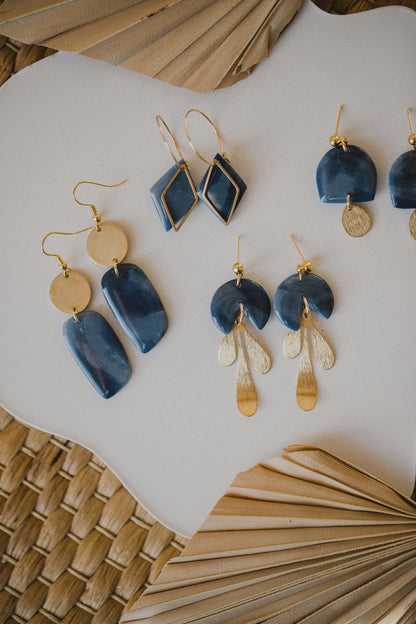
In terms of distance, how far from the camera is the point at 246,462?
2.33 ft

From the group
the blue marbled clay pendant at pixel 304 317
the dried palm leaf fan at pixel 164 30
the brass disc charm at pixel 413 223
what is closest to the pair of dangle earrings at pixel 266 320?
the blue marbled clay pendant at pixel 304 317

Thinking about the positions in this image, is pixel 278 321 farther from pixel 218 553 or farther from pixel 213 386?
pixel 218 553

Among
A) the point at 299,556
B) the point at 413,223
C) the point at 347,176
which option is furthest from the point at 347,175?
the point at 299,556

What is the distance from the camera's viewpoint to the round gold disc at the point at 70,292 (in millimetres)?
709

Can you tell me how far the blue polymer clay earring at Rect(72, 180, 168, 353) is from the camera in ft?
2.29

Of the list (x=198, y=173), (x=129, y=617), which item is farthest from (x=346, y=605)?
(x=198, y=173)

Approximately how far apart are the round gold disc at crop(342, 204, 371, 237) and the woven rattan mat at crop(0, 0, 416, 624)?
0.48 m

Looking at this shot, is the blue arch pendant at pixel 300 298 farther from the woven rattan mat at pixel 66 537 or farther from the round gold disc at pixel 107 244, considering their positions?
the woven rattan mat at pixel 66 537

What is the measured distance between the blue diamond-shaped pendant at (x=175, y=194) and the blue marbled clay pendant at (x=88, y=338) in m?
0.13

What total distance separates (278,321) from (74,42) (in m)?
0.44

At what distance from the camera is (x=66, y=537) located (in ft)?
2.55

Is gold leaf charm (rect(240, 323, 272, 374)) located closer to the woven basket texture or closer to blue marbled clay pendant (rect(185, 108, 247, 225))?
blue marbled clay pendant (rect(185, 108, 247, 225))

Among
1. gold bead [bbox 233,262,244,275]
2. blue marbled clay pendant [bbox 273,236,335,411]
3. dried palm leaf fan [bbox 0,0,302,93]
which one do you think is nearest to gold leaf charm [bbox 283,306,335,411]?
blue marbled clay pendant [bbox 273,236,335,411]

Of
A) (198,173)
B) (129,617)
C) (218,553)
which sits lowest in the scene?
(129,617)
